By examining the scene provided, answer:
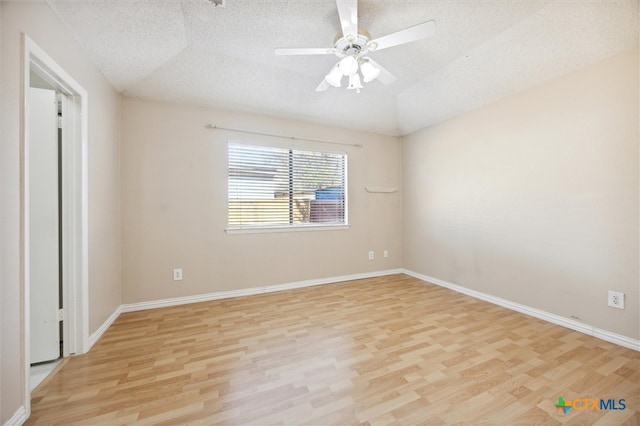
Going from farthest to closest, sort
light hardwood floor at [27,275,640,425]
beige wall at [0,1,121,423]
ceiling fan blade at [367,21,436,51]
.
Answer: ceiling fan blade at [367,21,436,51] → light hardwood floor at [27,275,640,425] → beige wall at [0,1,121,423]

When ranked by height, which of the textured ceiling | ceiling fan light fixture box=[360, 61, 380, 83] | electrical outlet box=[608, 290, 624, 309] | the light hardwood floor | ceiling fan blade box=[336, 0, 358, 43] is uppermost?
the textured ceiling

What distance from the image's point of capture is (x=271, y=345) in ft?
6.79

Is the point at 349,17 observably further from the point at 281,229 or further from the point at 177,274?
the point at 177,274

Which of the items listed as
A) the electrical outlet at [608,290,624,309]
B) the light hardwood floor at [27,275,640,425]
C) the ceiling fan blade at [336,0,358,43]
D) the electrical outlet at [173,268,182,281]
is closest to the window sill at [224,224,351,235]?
the electrical outlet at [173,268,182,281]

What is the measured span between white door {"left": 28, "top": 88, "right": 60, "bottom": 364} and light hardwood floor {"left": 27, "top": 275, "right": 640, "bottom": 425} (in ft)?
0.92

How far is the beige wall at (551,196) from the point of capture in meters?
2.06

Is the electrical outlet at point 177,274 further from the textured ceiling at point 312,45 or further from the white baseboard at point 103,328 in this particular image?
the textured ceiling at point 312,45

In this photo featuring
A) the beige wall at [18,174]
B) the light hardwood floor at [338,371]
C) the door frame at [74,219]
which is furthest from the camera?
the door frame at [74,219]

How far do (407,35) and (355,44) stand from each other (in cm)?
36

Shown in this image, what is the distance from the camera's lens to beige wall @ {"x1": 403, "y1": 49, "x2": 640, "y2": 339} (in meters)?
2.06

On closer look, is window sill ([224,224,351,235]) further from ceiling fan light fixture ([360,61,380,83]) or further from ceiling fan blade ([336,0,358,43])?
ceiling fan blade ([336,0,358,43])

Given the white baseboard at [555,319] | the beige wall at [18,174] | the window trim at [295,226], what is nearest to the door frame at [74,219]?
the beige wall at [18,174]

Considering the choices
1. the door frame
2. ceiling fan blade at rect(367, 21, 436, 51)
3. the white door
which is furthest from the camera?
the door frame

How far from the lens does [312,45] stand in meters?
2.25
